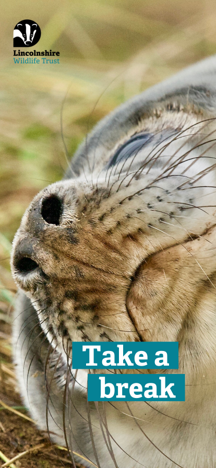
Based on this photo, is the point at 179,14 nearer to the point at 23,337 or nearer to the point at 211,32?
the point at 211,32

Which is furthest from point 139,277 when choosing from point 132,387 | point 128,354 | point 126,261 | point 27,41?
point 27,41

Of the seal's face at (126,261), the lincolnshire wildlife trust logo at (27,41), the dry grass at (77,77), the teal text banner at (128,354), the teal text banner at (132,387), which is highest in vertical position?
the dry grass at (77,77)

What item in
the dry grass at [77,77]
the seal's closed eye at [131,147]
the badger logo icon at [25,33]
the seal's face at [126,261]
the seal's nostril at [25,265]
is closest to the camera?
the seal's face at [126,261]

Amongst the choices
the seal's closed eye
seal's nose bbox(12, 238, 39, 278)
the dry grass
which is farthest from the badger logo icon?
seal's nose bbox(12, 238, 39, 278)

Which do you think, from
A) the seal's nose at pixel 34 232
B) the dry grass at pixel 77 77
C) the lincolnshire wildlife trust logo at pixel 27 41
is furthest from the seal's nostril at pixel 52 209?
the dry grass at pixel 77 77

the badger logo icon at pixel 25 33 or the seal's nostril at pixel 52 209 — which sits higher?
the badger logo icon at pixel 25 33

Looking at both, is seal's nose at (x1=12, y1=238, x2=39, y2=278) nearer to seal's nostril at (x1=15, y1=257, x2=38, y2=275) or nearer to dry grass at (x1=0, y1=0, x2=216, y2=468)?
seal's nostril at (x1=15, y1=257, x2=38, y2=275)

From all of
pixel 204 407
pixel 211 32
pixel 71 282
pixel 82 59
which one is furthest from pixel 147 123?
pixel 211 32

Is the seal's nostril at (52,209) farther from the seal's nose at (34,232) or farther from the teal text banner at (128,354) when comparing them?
the teal text banner at (128,354)
